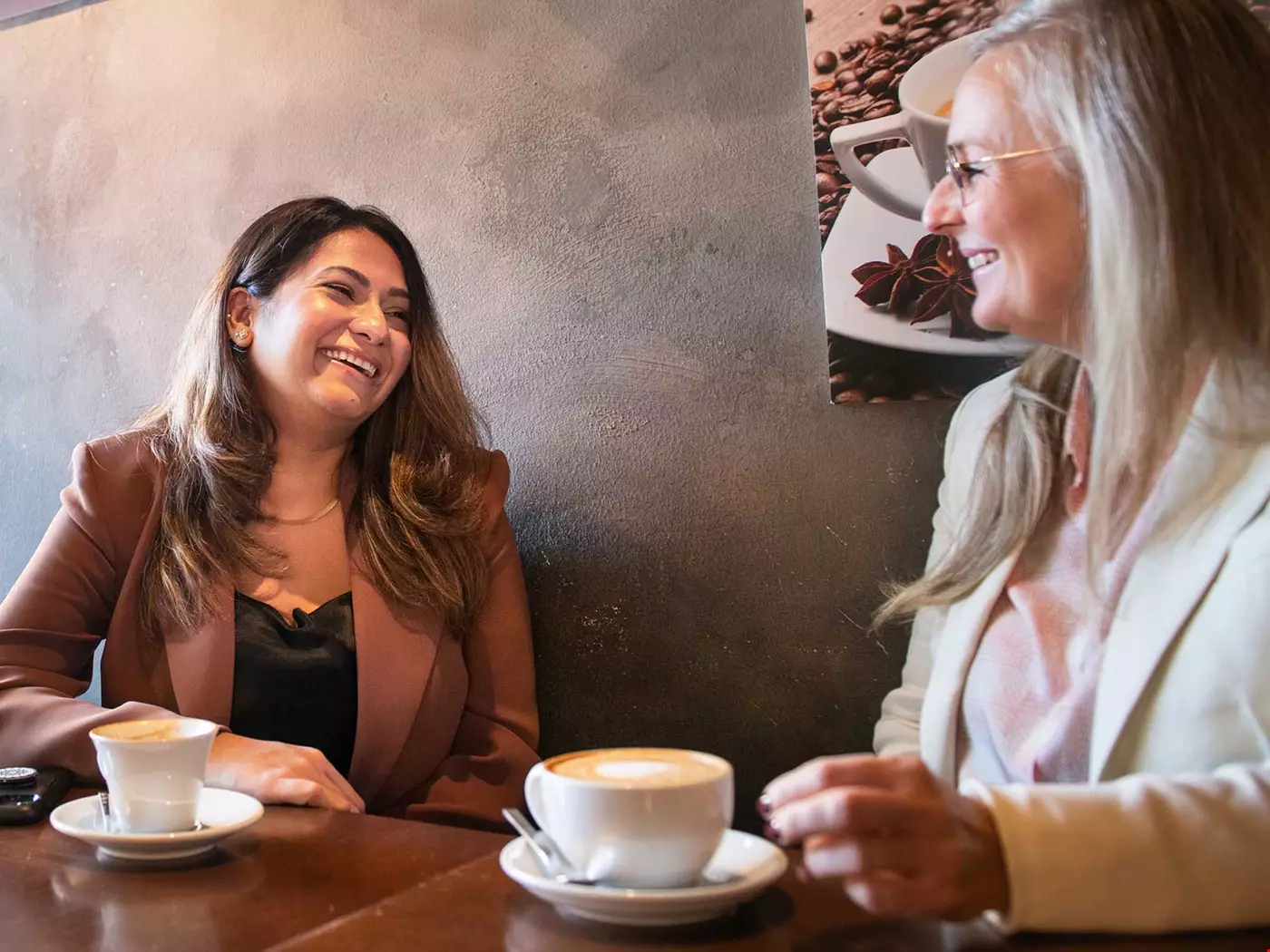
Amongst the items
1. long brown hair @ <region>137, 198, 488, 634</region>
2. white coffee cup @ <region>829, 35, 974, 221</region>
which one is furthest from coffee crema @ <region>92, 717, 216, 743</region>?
white coffee cup @ <region>829, 35, 974, 221</region>

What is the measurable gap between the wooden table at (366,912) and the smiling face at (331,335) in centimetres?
91

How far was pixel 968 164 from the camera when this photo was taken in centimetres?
117

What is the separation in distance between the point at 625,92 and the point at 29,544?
1748 millimetres

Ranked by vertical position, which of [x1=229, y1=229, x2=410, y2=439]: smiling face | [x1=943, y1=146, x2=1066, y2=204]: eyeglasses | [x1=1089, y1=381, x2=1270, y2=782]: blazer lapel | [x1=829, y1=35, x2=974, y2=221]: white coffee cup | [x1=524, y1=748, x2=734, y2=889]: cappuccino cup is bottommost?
[x1=524, y1=748, x2=734, y2=889]: cappuccino cup

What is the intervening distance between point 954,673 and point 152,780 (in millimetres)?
879

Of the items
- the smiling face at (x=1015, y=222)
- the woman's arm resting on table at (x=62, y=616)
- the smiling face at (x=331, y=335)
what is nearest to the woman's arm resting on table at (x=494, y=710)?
the smiling face at (x=331, y=335)

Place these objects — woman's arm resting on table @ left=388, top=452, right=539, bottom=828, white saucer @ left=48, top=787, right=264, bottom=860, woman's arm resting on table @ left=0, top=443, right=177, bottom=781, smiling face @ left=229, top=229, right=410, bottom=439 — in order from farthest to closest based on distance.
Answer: smiling face @ left=229, top=229, right=410, bottom=439, woman's arm resting on table @ left=388, top=452, right=539, bottom=828, woman's arm resting on table @ left=0, top=443, right=177, bottom=781, white saucer @ left=48, top=787, right=264, bottom=860

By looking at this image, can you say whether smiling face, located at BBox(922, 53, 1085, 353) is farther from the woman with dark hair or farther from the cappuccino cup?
the woman with dark hair

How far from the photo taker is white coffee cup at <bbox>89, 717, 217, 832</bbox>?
0.93 metres

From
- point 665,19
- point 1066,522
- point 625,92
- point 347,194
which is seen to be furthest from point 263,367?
point 1066,522

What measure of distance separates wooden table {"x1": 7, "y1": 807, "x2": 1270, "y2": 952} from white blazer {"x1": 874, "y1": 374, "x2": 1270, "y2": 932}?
1.4 inches

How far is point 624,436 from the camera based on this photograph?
1766 millimetres

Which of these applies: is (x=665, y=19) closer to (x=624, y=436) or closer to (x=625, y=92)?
(x=625, y=92)

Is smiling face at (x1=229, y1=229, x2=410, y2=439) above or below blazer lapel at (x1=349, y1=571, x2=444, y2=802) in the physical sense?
above
